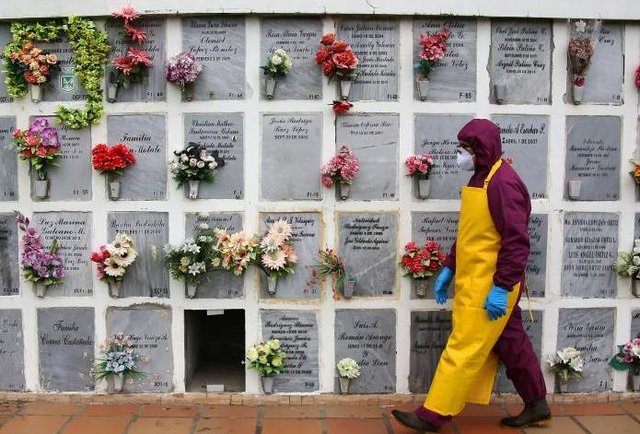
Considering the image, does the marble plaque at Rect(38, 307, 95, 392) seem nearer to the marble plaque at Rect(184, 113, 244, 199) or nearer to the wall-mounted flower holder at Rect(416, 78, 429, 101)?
the marble plaque at Rect(184, 113, 244, 199)

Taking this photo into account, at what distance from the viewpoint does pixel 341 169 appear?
12.6 feet

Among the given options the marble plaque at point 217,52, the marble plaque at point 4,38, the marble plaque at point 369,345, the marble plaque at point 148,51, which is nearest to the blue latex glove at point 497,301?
the marble plaque at point 369,345

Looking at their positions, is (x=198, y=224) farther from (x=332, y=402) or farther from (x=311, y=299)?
(x=332, y=402)

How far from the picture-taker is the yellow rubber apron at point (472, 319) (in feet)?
11.3

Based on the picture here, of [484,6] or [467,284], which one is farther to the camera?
[484,6]

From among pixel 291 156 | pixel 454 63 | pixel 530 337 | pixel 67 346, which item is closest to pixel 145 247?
pixel 67 346

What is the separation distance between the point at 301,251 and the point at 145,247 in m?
0.99

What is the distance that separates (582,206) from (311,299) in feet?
5.99

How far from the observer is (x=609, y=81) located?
13.2 feet

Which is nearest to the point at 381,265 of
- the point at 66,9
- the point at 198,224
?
the point at 198,224

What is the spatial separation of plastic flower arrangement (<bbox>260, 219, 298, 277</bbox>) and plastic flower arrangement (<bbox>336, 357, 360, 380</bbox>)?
2.22 ft

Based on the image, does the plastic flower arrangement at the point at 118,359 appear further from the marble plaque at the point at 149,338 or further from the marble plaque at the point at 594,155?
the marble plaque at the point at 594,155

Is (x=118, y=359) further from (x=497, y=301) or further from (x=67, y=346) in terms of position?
(x=497, y=301)

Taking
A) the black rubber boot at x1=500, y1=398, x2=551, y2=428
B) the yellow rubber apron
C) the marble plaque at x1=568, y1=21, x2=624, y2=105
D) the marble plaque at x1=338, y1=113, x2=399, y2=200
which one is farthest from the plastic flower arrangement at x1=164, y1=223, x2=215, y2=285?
the marble plaque at x1=568, y1=21, x2=624, y2=105
